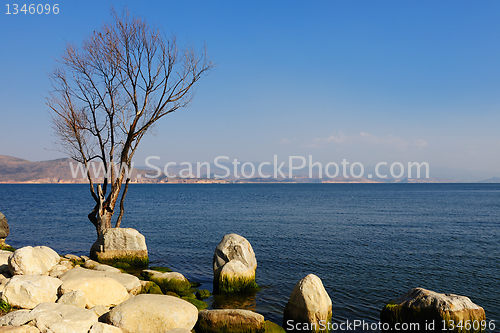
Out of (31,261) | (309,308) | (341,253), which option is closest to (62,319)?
(31,261)

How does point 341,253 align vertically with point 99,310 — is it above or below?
below

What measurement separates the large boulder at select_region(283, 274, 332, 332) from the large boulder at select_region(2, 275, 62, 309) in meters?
7.47

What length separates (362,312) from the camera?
12.7 meters

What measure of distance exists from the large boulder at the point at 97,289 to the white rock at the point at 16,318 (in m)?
2.07

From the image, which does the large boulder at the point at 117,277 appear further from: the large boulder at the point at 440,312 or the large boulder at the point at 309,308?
the large boulder at the point at 440,312

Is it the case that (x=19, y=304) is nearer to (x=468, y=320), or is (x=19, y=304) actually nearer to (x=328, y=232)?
(x=468, y=320)

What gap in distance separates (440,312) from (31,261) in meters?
14.2

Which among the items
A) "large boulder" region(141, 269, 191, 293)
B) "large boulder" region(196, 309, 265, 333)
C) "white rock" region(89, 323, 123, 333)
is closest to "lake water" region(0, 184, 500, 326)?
"large boulder" region(141, 269, 191, 293)

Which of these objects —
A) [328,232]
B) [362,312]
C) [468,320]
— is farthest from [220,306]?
[328,232]

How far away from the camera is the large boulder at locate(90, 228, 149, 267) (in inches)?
734

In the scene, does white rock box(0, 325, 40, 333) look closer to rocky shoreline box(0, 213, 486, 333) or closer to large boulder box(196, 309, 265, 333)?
rocky shoreline box(0, 213, 486, 333)

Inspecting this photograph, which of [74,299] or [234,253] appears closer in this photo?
[74,299]

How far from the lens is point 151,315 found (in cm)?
950

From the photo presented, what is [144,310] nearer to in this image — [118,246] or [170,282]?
[170,282]
